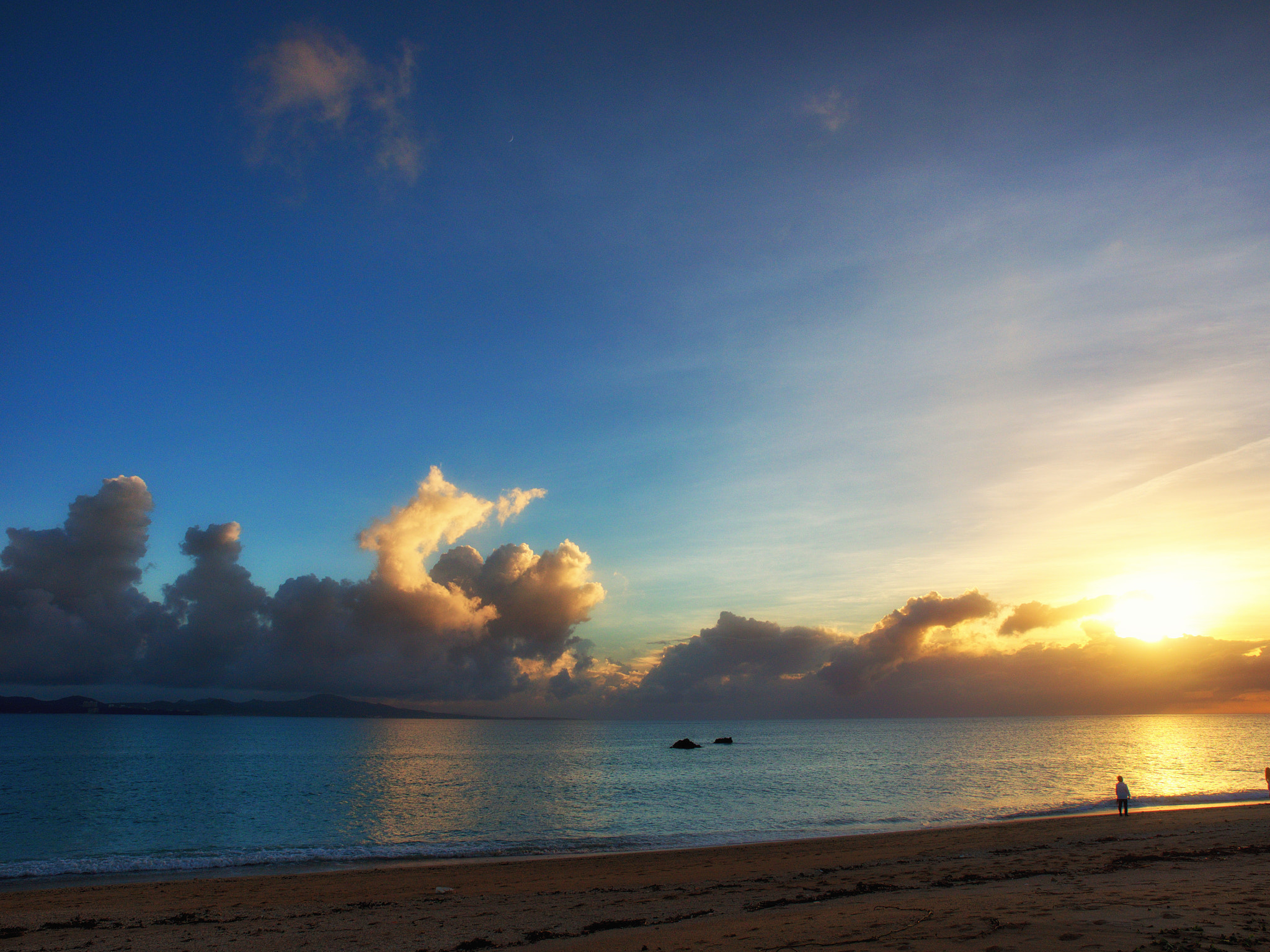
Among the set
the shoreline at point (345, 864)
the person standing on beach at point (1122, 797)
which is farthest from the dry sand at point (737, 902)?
the person standing on beach at point (1122, 797)

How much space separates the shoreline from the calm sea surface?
2.30 feet

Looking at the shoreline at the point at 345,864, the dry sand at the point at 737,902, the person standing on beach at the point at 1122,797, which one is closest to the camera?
the dry sand at the point at 737,902

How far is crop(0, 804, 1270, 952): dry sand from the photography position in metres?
13.4

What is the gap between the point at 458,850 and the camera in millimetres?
34062

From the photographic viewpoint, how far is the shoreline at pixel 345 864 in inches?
1067

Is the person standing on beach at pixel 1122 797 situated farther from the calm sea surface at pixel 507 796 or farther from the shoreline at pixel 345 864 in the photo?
the calm sea surface at pixel 507 796

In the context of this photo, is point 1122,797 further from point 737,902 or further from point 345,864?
point 345,864

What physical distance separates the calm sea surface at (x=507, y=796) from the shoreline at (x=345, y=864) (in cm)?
70

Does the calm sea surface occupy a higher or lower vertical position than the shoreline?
lower

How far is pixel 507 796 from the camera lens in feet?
190

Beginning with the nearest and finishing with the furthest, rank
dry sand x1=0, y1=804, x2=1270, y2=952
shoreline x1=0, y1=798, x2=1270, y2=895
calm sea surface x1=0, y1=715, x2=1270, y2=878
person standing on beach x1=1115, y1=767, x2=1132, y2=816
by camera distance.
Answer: dry sand x1=0, y1=804, x2=1270, y2=952 → shoreline x1=0, y1=798, x2=1270, y2=895 → calm sea surface x1=0, y1=715, x2=1270, y2=878 → person standing on beach x1=1115, y1=767, x2=1132, y2=816

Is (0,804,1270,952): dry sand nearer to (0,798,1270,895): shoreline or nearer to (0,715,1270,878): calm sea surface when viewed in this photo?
(0,798,1270,895): shoreline

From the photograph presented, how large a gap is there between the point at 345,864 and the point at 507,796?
29440mm

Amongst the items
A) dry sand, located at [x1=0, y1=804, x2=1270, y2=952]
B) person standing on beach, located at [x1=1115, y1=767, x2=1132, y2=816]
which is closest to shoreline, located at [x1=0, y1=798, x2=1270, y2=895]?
dry sand, located at [x1=0, y1=804, x2=1270, y2=952]
